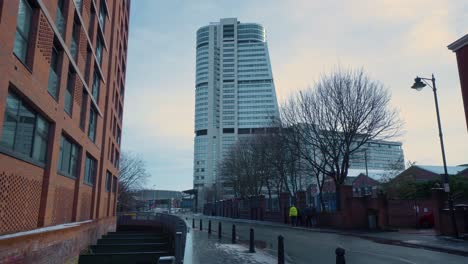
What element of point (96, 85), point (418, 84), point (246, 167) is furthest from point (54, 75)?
point (246, 167)

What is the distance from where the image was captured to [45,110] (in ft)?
41.5

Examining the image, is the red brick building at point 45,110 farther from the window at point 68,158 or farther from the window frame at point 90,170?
the window frame at point 90,170

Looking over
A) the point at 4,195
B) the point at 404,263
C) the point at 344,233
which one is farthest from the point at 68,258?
the point at 344,233

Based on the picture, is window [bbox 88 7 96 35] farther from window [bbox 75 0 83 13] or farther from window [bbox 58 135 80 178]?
window [bbox 58 135 80 178]

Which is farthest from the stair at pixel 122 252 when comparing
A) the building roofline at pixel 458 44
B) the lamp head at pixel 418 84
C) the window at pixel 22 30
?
the building roofline at pixel 458 44

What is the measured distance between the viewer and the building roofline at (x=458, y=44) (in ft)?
70.4

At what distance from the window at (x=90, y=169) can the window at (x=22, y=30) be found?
39.4 ft

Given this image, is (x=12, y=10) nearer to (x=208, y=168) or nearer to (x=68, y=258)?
(x=68, y=258)

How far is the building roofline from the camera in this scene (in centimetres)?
2147

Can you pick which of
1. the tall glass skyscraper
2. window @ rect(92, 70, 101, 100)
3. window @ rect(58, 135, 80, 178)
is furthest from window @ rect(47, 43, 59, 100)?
the tall glass skyscraper

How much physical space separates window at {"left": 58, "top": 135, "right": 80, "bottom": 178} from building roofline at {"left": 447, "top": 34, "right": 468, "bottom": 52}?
22.4 metres

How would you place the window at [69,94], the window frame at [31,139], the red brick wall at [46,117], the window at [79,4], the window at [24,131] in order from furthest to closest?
the window at [79,4] → the window at [69,94] → the window at [24,131] → the window frame at [31,139] → the red brick wall at [46,117]

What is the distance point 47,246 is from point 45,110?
4.53 metres

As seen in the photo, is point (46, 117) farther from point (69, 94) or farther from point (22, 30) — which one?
point (69, 94)
